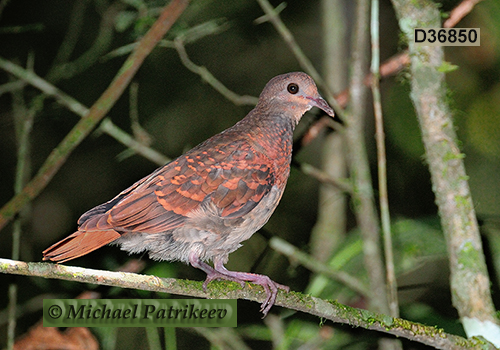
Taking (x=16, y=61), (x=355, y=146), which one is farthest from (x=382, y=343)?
(x=16, y=61)

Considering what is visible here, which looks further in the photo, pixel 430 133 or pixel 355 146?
pixel 355 146

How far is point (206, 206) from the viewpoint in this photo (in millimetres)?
2043

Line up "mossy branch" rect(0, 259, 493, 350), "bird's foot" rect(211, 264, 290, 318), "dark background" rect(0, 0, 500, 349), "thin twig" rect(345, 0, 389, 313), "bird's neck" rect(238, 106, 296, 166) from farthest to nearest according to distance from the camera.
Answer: "dark background" rect(0, 0, 500, 349) < "thin twig" rect(345, 0, 389, 313) < "bird's neck" rect(238, 106, 296, 166) < "bird's foot" rect(211, 264, 290, 318) < "mossy branch" rect(0, 259, 493, 350)

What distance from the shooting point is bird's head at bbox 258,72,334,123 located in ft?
7.32

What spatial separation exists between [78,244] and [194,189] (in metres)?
0.48

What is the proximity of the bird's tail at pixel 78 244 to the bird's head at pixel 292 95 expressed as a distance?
0.91 m

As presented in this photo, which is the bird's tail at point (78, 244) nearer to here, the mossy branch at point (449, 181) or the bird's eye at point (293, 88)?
the bird's eye at point (293, 88)

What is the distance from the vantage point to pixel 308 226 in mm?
4266

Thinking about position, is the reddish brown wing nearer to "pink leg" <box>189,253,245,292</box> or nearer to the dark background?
"pink leg" <box>189,253,245,292</box>

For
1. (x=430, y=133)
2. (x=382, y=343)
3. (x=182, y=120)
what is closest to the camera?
(x=430, y=133)

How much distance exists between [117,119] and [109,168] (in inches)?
16.8

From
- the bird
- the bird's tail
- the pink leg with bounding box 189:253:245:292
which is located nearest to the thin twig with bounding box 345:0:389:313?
the bird

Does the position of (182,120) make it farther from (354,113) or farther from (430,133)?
(430,133)

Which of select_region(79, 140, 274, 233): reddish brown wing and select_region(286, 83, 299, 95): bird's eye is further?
select_region(286, 83, 299, 95): bird's eye
